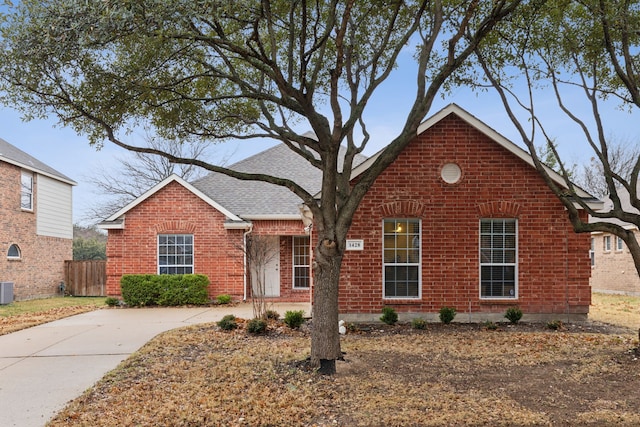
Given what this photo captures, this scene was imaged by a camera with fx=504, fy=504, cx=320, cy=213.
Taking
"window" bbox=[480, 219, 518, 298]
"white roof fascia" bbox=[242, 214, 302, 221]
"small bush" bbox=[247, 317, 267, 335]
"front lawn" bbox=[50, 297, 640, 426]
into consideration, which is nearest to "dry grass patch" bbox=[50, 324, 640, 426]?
"front lawn" bbox=[50, 297, 640, 426]

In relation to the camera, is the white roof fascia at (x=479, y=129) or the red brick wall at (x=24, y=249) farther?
the red brick wall at (x=24, y=249)

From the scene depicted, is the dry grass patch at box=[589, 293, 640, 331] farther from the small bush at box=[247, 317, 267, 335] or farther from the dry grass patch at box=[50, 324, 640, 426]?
the small bush at box=[247, 317, 267, 335]

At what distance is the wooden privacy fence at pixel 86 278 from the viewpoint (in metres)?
23.3

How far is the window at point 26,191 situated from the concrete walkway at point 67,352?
29.2 feet

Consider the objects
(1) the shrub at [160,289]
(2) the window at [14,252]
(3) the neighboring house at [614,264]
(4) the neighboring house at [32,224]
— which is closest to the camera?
(1) the shrub at [160,289]

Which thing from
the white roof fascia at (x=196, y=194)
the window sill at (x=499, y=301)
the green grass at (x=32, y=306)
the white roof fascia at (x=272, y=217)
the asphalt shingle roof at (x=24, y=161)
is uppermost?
the asphalt shingle roof at (x=24, y=161)

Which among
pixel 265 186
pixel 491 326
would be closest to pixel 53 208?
pixel 265 186

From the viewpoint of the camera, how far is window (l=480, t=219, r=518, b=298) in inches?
483

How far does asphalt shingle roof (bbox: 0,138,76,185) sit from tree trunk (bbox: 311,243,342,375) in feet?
56.9

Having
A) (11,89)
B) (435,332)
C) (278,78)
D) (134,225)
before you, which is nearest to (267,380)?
(278,78)

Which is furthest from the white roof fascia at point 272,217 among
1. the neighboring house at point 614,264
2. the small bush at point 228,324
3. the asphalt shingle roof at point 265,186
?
the neighboring house at point 614,264

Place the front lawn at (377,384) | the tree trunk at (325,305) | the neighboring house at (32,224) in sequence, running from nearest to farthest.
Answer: the front lawn at (377,384) < the tree trunk at (325,305) < the neighboring house at (32,224)

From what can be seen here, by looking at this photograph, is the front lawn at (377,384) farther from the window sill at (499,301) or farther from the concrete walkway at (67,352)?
the window sill at (499,301)

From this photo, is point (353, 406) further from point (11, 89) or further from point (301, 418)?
point (11, 89)
